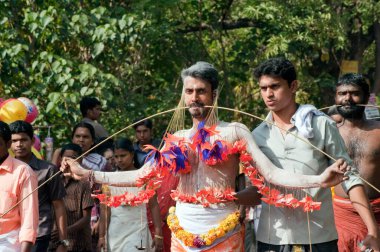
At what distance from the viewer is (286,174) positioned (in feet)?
18.6

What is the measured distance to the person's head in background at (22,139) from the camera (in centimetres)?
784

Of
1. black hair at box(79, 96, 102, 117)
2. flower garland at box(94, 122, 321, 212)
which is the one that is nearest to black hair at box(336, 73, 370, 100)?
flower garland at box(94, 122, 321, 212)

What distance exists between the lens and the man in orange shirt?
269 inches

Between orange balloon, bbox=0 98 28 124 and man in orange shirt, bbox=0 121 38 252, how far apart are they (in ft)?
10.0

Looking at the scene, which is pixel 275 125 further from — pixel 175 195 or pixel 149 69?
pixel 149 69

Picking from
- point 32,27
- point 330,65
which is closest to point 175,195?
point 32,27

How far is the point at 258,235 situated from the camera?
19.6ft

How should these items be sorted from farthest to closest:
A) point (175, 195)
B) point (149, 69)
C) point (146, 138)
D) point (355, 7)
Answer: point (355, 7)
point (149, 69)
point (146, 138)
point (175, 195)

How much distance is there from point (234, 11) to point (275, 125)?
9921 mm

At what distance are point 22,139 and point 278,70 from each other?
280 cm

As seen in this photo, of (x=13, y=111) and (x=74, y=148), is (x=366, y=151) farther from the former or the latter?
(x=13, y=111)

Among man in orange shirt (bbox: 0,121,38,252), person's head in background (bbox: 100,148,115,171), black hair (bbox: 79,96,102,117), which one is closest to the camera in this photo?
man in orange shirt (bbox: 0,121,38,252)

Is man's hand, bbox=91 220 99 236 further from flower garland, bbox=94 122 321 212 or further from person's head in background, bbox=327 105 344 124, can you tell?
flower garland, bbox=94 122 321 212

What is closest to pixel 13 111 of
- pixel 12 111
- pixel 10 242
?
pixel 12 111
